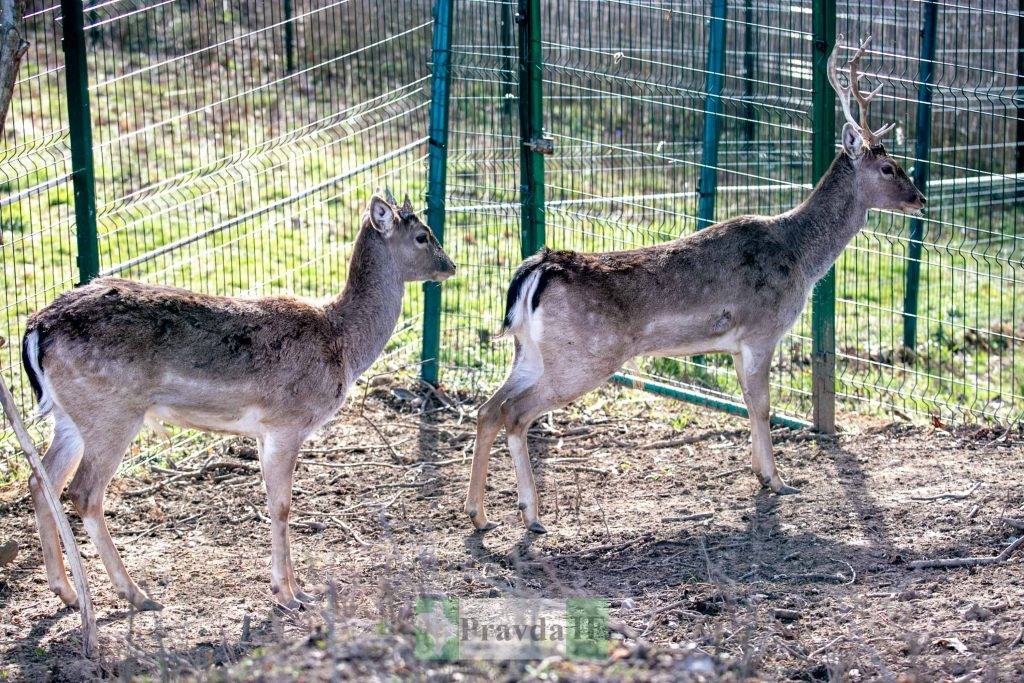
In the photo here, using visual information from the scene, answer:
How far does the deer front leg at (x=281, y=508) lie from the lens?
6145mm

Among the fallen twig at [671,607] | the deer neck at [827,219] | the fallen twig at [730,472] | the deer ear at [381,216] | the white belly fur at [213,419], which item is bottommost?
the fallen twig at [730,472]

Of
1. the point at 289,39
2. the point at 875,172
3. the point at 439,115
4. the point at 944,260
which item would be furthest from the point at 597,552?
the point at 289,39

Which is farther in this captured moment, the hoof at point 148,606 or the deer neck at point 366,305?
the deer neck at point 366,305

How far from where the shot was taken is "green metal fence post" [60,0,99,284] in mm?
6961

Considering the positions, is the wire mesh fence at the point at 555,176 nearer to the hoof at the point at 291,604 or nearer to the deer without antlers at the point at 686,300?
the deer without antlers at the point at 686,300

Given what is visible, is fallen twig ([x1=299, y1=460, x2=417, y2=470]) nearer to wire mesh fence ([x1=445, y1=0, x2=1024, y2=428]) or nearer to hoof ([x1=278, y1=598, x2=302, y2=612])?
wire mesh fence ([x1=445, y1=0, x2=1024, y2=428])

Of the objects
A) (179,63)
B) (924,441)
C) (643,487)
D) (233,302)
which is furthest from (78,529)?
(179,63)

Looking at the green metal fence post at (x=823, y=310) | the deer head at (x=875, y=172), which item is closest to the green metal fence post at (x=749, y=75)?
the green metal fence post at (x=823, y=310)

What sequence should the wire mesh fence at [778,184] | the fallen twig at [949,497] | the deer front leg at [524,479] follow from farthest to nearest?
the wire mesh fence at [778,184] < the fallen twig at [949,497] < the deer front leg at [524,479]

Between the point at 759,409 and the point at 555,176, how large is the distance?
13.5 ft

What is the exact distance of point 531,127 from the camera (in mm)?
8125

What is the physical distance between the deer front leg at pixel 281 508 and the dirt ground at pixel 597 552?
118mm

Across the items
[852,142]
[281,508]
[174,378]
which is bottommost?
[281,508]

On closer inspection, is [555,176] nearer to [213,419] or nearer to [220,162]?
[220,162]
